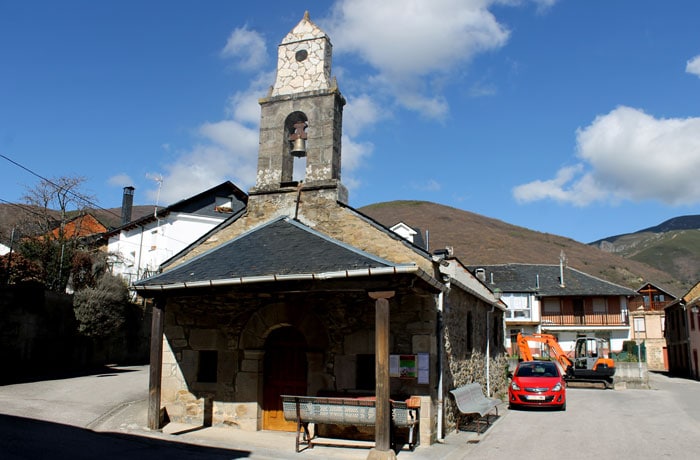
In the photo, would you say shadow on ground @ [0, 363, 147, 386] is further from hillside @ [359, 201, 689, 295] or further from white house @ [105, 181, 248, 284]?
hillside @ [359, 201, 689, 295]

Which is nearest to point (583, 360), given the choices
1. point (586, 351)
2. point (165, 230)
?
point (586, 351)

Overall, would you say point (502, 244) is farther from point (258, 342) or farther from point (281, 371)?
point (258, 342)

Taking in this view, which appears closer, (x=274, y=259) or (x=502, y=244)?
(x=274, y=259)

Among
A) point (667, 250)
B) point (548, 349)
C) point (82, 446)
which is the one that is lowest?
point (82, 446)

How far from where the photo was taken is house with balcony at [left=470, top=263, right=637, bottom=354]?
135 ft

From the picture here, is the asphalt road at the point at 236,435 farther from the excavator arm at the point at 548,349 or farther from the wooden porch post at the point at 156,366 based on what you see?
the excavator arm at the point at 548,349

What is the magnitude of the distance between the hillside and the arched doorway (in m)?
68.2

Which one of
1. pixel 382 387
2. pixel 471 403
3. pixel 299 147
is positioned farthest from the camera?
pixel 299 147

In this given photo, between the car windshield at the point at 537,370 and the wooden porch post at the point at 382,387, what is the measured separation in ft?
30.0

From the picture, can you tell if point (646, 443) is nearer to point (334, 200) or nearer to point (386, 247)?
point (386, 247)

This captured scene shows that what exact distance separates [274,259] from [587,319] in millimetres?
37601

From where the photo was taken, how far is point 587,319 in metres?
41.6

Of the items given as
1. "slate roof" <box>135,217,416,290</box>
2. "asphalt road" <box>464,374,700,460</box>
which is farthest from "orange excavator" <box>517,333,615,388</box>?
"slate roof" <box>135,217,416,290</box>

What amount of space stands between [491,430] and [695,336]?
2629 centimetres
